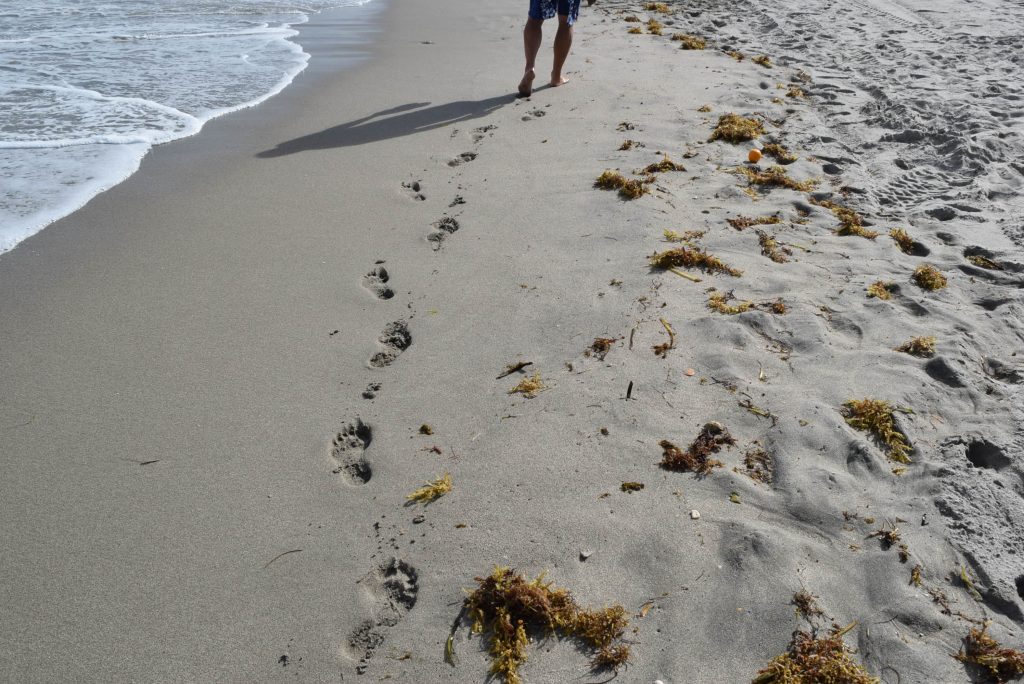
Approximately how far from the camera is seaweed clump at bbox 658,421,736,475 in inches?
87.0

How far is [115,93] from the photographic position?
18.4ft

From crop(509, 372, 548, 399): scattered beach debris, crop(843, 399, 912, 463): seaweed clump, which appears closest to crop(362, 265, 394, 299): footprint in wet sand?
crop(509, 372, 548, 399): scattered beach debris

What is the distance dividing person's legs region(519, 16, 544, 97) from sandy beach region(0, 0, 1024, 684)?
1016 millimetres

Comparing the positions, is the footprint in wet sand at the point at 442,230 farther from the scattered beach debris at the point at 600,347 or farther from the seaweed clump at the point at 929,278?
the seaweed clump at the point at 929,278

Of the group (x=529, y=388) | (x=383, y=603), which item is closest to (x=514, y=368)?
(x=529, y=388)

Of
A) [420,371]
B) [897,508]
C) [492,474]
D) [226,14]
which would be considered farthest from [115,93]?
[897,508]

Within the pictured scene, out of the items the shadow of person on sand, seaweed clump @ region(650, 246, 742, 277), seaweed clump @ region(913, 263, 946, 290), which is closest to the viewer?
seaweed clump @ region(913, 263, 946, 290)

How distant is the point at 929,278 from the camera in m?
3.11

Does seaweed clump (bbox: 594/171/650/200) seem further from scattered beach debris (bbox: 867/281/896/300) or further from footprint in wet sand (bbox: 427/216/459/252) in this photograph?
scattered beach debris (bbox: 867/281/896/300)

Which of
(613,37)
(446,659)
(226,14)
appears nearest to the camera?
(446,659)

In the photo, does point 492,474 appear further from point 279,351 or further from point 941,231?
point 941,231

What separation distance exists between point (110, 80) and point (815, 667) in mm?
6568

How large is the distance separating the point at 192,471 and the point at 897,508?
215 cm

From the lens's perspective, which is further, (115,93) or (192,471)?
(115,93)
